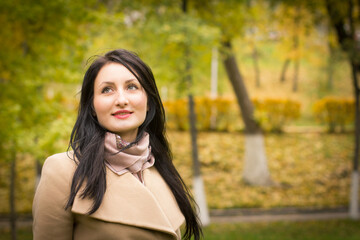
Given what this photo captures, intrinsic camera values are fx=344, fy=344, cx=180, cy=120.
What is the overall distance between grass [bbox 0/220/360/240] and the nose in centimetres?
630

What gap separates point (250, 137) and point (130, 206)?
377 inches

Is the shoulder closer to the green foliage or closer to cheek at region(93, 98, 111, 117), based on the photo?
cheek at region(93, 98, 111, 117)

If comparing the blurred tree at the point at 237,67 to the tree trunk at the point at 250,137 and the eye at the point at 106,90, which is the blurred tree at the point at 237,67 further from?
the eye at the point at 106,90

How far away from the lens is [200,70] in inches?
315

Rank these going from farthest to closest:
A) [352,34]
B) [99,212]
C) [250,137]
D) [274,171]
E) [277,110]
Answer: [277,110] < [274,171] < [250,137] < [352,34] < [99,212]

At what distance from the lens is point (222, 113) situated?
1630 centimetres

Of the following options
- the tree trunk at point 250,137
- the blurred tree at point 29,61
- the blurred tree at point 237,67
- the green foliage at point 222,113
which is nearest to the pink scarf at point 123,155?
the blurred tree at point 29,61

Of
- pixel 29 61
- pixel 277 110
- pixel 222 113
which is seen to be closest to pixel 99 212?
pixel 29 61

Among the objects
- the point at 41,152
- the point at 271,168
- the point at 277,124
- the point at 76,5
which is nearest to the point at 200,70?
the point at 76,5

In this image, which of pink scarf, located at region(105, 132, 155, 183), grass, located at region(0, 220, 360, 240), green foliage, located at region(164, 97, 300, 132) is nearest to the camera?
pink scarf, located at region(105, 132, 155, 183)

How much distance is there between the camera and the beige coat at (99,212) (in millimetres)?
1348

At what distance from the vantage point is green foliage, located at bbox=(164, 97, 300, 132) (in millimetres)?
16078

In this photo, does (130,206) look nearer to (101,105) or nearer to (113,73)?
(101,105)

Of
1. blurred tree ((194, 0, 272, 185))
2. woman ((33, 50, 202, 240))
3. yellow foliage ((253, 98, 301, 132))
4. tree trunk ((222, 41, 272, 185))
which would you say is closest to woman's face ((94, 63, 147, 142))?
woman ((33, 50, 202, 240))
